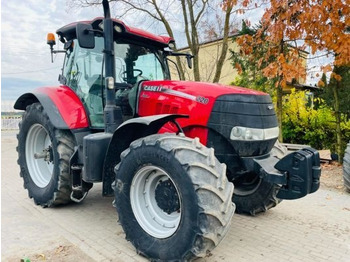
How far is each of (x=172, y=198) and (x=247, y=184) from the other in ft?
5.34

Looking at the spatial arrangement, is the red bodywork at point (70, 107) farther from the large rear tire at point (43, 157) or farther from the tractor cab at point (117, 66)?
the large rear tire at point (43, 157)

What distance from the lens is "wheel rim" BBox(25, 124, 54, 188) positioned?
464 cm

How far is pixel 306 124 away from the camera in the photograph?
990 centimetres

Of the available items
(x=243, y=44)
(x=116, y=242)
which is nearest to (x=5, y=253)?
(x=116, y=242)

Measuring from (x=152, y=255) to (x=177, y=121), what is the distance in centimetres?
140

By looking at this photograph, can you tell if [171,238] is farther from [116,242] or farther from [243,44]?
[243,44]

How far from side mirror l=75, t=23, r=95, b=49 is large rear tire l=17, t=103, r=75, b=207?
1.32m

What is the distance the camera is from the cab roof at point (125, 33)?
3619 mm

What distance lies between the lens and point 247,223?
12.8 ft

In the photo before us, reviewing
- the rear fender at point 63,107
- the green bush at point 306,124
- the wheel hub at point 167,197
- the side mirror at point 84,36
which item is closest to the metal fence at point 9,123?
the green bush at point 306,124

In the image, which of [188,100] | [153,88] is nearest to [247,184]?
[188,100]

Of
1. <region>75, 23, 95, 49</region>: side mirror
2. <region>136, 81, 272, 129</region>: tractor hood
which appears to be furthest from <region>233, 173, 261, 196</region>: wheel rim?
<region>75, 23, 95, 49</region>: side mirror

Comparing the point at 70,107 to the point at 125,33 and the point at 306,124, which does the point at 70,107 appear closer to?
the point at 125,33

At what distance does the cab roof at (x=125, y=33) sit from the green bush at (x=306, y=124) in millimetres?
6867
